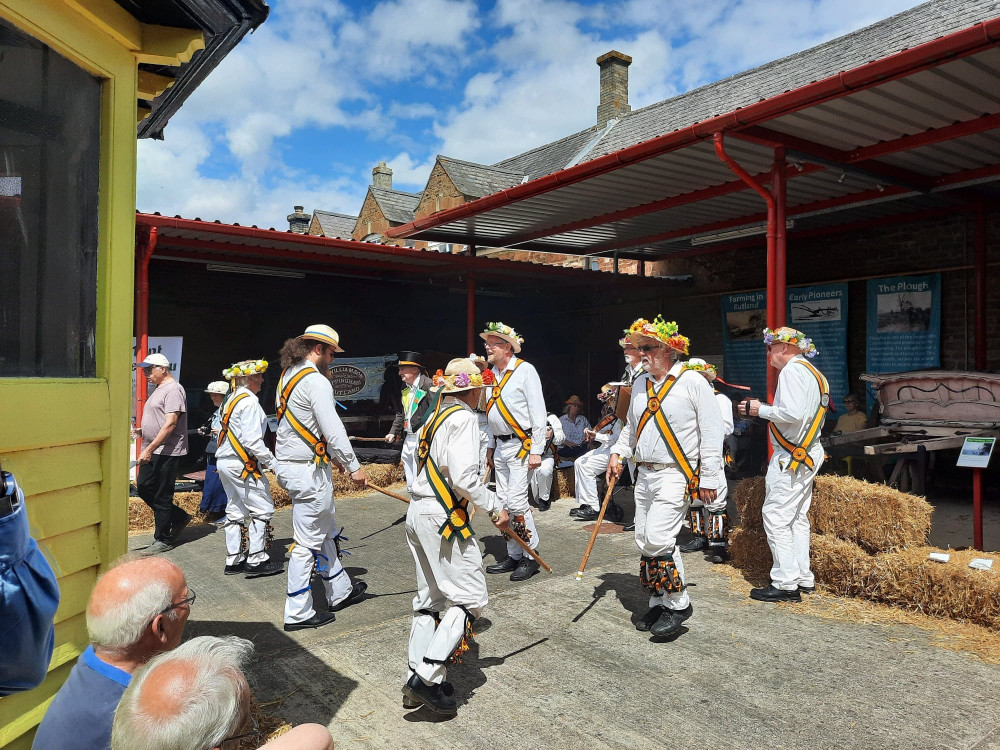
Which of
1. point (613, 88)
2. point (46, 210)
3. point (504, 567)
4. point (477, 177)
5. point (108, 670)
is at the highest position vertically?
point (613, 88)

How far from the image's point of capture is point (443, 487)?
3.62 meters

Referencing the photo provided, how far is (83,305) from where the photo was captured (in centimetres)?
262

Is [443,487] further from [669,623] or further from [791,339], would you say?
[791,339]

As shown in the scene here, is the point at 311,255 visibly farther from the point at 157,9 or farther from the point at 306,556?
the point at 157,9

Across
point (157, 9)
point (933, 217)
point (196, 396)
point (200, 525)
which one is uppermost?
point (933, 217)

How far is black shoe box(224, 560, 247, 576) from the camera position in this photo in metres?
5.91

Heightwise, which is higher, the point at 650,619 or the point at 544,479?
the point at 544,479

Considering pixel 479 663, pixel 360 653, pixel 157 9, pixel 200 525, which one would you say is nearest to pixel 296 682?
pixel 360 653

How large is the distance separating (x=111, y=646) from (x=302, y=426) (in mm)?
3066

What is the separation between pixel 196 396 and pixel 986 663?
12.2 m

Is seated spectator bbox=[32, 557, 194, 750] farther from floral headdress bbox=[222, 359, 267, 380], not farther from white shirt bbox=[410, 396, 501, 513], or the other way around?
floral headdress bbox=[222, 359, 267, 380]

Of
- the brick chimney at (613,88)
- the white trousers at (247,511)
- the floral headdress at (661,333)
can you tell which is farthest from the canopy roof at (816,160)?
the brick chimney at (613,88)

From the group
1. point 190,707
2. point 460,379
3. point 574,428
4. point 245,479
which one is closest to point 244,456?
point 245,479

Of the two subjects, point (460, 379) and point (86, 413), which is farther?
point (460, 379)
